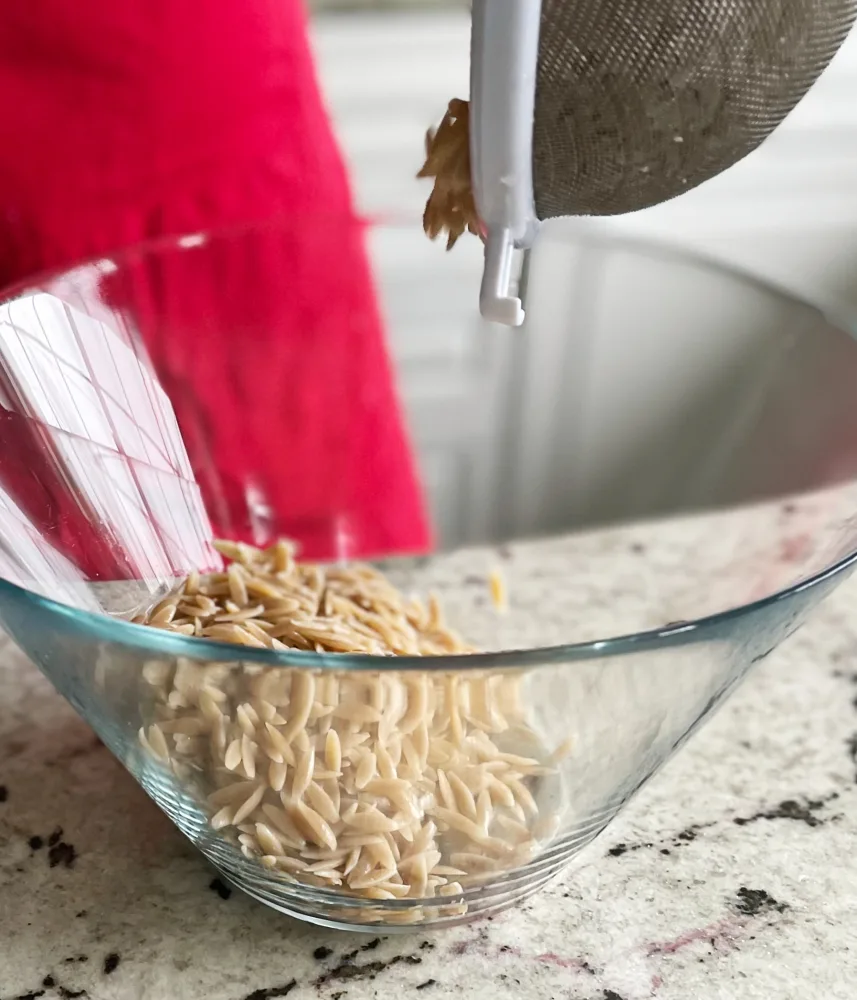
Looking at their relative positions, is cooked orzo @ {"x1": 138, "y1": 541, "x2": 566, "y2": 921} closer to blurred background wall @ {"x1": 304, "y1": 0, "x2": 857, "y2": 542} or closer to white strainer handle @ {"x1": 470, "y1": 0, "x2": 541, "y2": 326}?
white strainer handle @ {"x1": 470, "y1": 0, "x2": 541, "y2": 326}

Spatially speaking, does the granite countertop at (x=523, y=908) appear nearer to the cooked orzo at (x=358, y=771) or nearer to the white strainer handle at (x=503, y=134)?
the cooked orzo at (x=358, y=771)

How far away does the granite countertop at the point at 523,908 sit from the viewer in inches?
17.5

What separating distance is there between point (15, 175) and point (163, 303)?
0.50ft

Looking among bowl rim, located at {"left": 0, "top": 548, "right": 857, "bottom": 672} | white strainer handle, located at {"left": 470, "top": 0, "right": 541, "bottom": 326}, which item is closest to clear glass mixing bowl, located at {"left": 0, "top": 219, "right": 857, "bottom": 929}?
bowl rim, located at {"left": 0, "top": 548, "right": 857, "bottom": 672}

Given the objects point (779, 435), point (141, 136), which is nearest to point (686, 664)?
point (779, 435)

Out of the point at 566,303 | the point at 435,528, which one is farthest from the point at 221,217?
the point at 435,528

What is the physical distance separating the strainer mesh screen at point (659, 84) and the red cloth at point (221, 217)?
0.29 m

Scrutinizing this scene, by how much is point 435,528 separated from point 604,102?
67cm

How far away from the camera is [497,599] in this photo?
0.70m

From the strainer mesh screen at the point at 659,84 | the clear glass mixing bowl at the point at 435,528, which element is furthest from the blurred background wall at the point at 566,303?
the strainer mesh screen at the point at 659,84

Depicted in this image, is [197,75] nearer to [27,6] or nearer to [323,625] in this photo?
[27,6]

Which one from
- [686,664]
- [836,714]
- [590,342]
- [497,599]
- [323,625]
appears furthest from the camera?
[590,342]

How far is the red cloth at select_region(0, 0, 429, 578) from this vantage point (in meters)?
0.67

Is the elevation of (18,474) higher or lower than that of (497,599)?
higher
